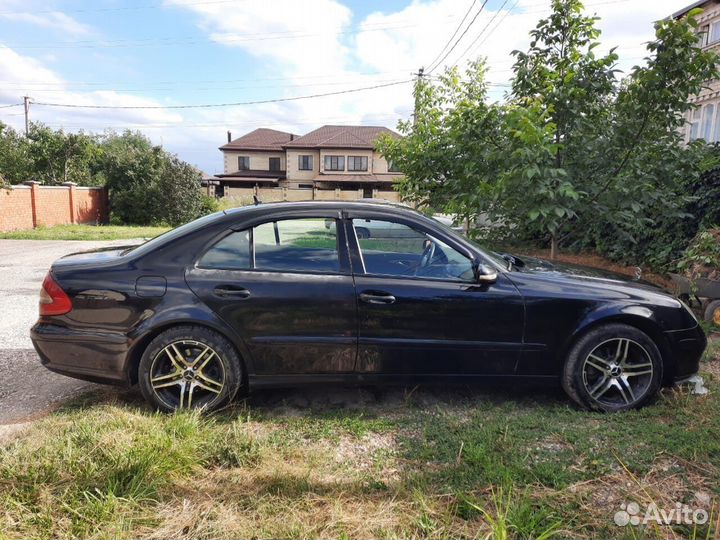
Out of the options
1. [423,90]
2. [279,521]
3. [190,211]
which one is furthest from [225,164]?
[279,521]

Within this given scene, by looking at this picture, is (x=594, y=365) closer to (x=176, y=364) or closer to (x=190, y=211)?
(x=176, y=364)

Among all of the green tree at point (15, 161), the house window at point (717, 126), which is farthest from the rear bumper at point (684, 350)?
the green tree at point (15, 161)

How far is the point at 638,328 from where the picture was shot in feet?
12.0

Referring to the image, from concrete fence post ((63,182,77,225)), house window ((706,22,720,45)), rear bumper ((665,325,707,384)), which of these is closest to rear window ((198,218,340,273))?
rear bumper ((665,325,707,384))

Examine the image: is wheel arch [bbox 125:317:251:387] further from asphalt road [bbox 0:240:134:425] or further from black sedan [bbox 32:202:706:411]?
asphalt road [bbox 0:240:134:425]

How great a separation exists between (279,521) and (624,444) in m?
2.21

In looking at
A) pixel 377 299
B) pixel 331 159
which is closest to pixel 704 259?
pixel 377 299

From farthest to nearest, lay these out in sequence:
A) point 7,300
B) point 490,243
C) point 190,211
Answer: point 190,211, point 7,300, point 490,243

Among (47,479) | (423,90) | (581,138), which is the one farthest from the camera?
(423,90)

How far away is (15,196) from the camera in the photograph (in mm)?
20234

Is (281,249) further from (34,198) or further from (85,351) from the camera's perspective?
(34,198)

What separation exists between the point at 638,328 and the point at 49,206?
2531 centimetres

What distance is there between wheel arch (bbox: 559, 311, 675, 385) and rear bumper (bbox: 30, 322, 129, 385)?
3174 millimetres

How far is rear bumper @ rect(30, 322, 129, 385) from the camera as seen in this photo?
3480 mm
